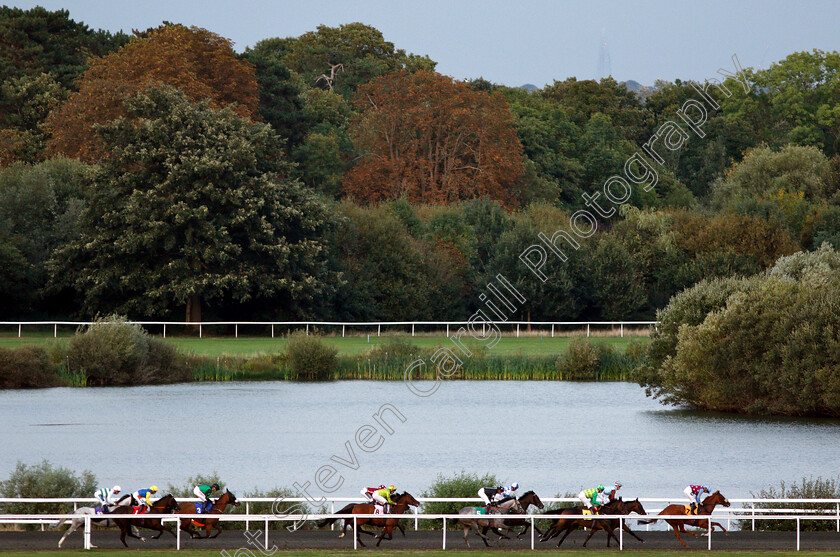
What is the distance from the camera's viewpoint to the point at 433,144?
278 feet

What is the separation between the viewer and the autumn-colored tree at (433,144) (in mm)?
82375

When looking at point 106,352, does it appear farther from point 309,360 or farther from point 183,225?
point 183,225

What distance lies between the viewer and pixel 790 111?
95750mm

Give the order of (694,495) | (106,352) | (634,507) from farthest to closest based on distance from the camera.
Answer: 1. (106,352)
2. (694,495)
3. (634,507)

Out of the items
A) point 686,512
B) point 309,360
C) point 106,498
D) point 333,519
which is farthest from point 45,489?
point 309,360

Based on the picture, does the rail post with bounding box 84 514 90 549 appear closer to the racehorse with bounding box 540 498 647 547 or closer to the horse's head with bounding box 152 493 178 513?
the horse's head with bounding box 152 493 178 513

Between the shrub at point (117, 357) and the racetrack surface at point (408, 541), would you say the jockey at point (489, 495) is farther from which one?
the shrub at point (117, 357)

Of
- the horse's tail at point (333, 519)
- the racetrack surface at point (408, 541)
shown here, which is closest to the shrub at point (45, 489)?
the racetrack surface at point (408, 541)

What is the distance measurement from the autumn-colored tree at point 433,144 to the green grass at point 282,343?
21097 mm

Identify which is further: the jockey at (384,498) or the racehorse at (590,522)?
the jockey at (384,498)

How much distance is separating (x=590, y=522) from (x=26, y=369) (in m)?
33.3

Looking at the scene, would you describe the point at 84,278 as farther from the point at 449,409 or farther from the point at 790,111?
the point at 790,111

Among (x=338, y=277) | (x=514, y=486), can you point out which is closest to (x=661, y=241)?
(x=338, y=277)

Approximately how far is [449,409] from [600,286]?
89.9 ft
